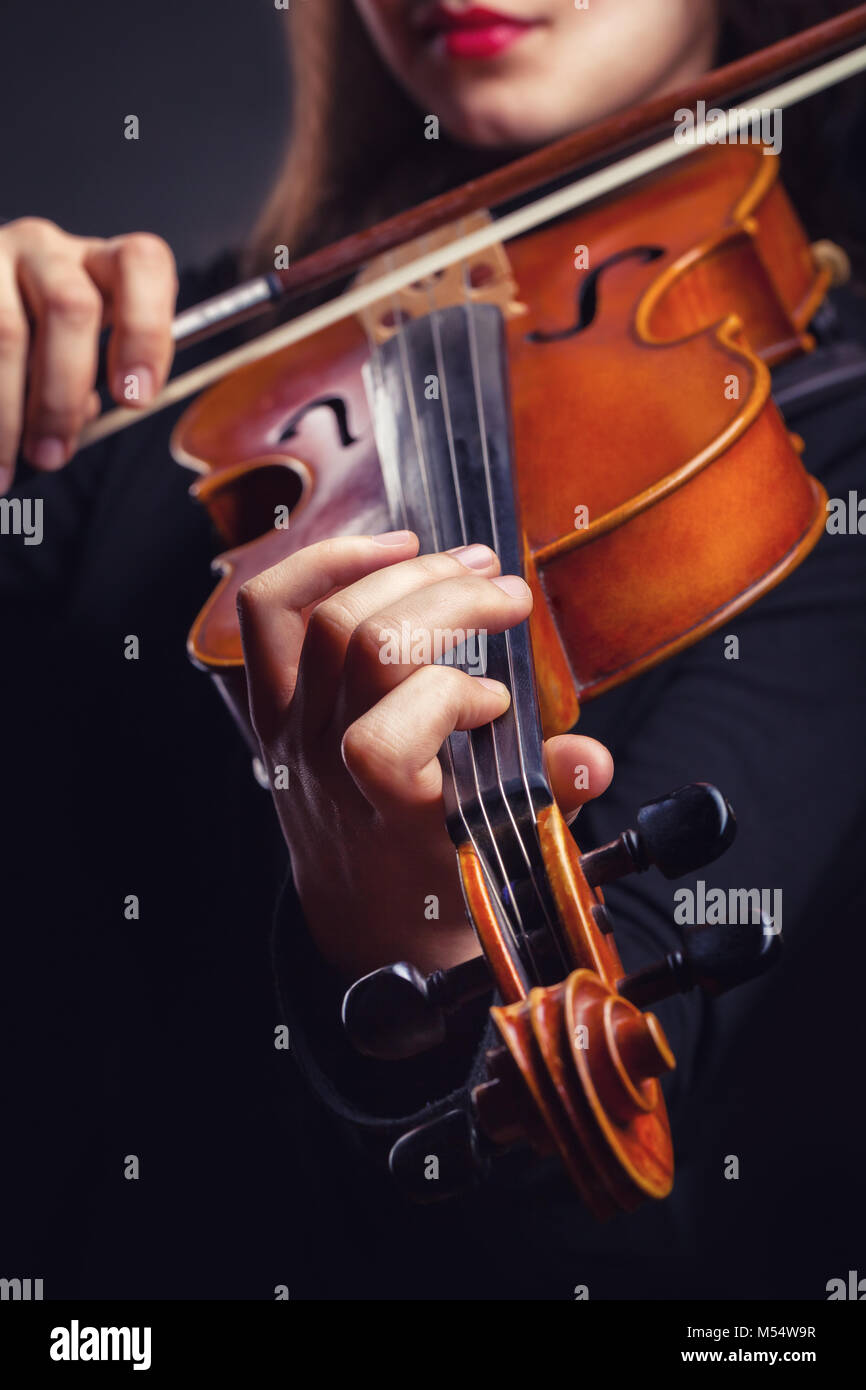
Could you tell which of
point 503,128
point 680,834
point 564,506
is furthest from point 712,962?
point 503,128

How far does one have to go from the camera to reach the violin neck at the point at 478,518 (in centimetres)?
38

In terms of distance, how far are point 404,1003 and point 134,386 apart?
52 centimetres

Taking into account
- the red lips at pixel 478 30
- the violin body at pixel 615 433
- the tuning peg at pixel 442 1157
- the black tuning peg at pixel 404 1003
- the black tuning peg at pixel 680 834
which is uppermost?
the red lips at pixel 478 30

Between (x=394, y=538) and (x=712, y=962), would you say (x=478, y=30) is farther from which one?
A: (x=712, y=962)

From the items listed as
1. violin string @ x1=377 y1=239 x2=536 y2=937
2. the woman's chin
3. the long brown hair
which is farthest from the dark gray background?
violin string @ x1=377 y1=239 x2=536 y2=937

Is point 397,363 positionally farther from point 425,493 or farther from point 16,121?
point 16,121

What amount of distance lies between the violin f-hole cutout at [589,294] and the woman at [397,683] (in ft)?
0.56

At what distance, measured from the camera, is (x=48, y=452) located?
0.74m

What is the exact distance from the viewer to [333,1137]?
0.53m

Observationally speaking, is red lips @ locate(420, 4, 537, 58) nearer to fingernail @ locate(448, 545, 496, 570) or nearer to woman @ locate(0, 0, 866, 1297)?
woman @ locate(0, 0, 866, 1297)

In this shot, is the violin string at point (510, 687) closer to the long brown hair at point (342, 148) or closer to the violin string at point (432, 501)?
the violin string at point (432, 501)

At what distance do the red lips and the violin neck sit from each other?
0.31m

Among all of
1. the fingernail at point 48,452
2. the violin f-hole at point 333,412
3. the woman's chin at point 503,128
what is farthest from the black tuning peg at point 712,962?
the woman's chin at point 503,128

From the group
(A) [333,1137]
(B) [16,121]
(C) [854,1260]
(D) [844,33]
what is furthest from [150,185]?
(C) [854,1260]
